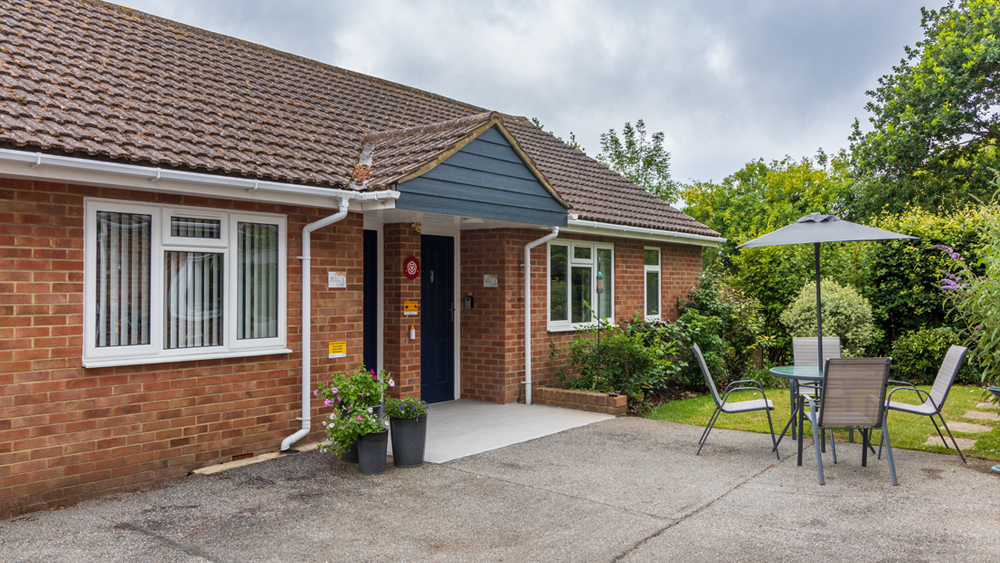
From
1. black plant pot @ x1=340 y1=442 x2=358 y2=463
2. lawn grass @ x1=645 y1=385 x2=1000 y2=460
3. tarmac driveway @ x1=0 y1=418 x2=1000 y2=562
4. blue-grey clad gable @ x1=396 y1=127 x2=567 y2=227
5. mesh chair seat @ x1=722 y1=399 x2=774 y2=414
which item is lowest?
tarmac driveway @ x1=0 y1=418 x2=1000 y2=562

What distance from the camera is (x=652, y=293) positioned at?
39.9 feet

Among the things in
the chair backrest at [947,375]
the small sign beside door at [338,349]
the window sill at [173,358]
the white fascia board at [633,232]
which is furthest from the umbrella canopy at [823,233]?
the window sill at [173,358]

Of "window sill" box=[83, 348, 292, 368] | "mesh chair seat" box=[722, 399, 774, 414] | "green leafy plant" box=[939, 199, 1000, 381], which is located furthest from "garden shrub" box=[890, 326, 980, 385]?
"window sill" box=[83, 348, 292, 368]

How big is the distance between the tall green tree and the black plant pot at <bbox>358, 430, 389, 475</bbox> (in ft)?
59.1

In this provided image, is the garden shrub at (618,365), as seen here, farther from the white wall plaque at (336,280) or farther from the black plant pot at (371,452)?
the black plant pot at (371,452)

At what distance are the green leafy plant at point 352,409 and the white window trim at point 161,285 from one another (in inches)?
37.2

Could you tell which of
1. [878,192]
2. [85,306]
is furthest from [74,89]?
[878,192]

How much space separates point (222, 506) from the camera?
16.9 ft

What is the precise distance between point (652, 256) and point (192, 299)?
817 cm

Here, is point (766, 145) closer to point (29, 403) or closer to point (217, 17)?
point (217, 17)

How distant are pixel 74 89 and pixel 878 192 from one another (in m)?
22.0

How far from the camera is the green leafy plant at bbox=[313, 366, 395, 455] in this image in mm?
6014

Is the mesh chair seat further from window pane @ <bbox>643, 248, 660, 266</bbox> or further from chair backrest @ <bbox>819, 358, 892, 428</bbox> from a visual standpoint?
window pane @ <bbox>643, 248, 660, 266</bbox>

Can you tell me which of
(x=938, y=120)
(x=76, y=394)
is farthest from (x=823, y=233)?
(x=938, y=120)
